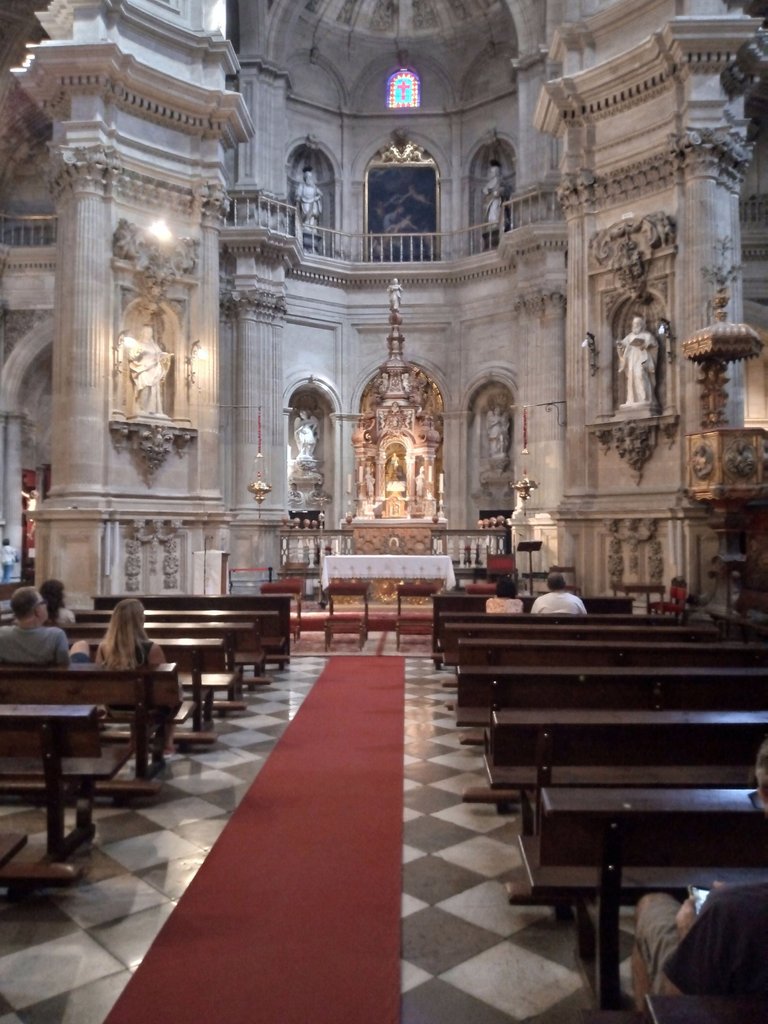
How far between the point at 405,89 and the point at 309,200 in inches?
196

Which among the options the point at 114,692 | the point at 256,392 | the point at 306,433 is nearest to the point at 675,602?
the point at 114,692

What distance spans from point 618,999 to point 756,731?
1.61 meters

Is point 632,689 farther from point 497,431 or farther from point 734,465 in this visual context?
point 497,431

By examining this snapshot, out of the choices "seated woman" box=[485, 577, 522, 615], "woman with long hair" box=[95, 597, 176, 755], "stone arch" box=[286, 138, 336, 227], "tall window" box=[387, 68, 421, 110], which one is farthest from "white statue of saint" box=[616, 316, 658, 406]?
"tall window" box=[387, 68, 421, 110]

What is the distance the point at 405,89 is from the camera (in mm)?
25844

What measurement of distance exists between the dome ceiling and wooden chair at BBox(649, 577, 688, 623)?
63.7 ft

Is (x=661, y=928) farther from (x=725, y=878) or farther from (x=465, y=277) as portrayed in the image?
(x=465, y=277)

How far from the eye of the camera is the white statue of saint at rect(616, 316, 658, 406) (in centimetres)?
1352

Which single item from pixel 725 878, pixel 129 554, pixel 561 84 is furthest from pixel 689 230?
pixel 725 878

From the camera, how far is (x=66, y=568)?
537 inches

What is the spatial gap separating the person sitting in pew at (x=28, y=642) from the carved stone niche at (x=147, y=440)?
9212 millimetres

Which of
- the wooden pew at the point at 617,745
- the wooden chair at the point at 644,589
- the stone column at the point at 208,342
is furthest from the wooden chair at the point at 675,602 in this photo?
the wooden pew at the point at 617,745

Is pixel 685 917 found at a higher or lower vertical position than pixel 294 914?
higher

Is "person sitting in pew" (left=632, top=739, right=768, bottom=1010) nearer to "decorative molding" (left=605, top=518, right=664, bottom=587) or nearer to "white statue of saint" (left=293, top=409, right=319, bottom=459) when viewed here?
"decorative molding" (left=605, top=518, right=664, bottom=587)
